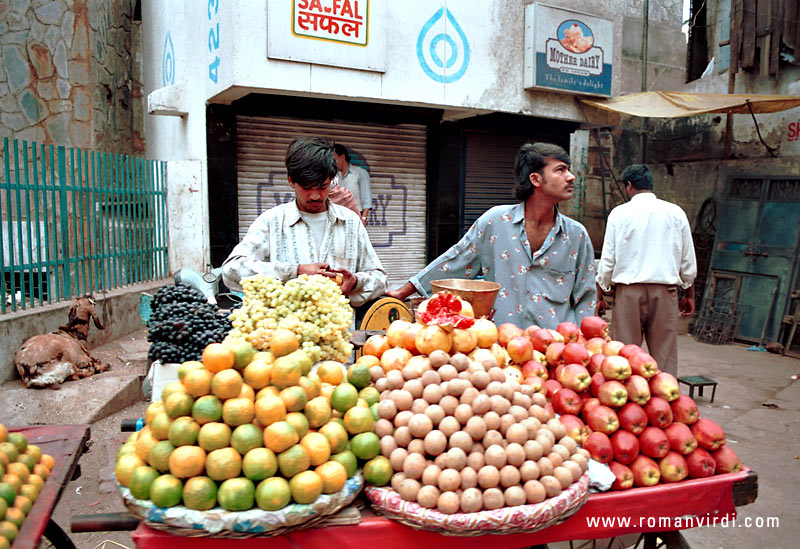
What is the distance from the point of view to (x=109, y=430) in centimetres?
456

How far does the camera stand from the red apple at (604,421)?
1962mm

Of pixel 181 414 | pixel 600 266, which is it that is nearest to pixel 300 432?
pixel 181 414

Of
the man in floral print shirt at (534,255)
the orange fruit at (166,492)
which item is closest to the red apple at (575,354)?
the man in floral print shirt at (534,255)

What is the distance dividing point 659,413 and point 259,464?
138 cm

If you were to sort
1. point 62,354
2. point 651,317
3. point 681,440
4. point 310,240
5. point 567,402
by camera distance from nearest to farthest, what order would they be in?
point 681,440
point 567,402
point 310,240
point 651,317
point 62,354

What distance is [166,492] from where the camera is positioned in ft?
5.03

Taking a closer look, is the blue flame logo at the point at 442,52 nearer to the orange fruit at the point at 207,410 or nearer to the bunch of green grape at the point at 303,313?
the bunch of green grape at the point at 303,313

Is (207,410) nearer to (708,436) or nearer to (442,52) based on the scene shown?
(708,436)

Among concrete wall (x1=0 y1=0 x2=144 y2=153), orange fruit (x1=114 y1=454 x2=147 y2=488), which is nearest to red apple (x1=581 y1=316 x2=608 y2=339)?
orange fruit (x1=114 y1=454 x2=147 y2=488)

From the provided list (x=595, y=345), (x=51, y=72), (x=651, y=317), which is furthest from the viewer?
(x=51, y=72)

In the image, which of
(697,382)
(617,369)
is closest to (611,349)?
(617,369)

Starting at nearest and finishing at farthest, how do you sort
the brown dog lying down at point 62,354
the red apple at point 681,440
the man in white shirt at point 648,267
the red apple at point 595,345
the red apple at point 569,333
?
the red apple at point 681,440 < the red apple at point 595,345 < the red apple at point 569,333 < the man in white shirt at point 648,267 < the brown dog lying down at point 62,354

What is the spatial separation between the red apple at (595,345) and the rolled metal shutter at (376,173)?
561cm

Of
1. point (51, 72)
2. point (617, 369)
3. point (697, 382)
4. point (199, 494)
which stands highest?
point (51, 72)
